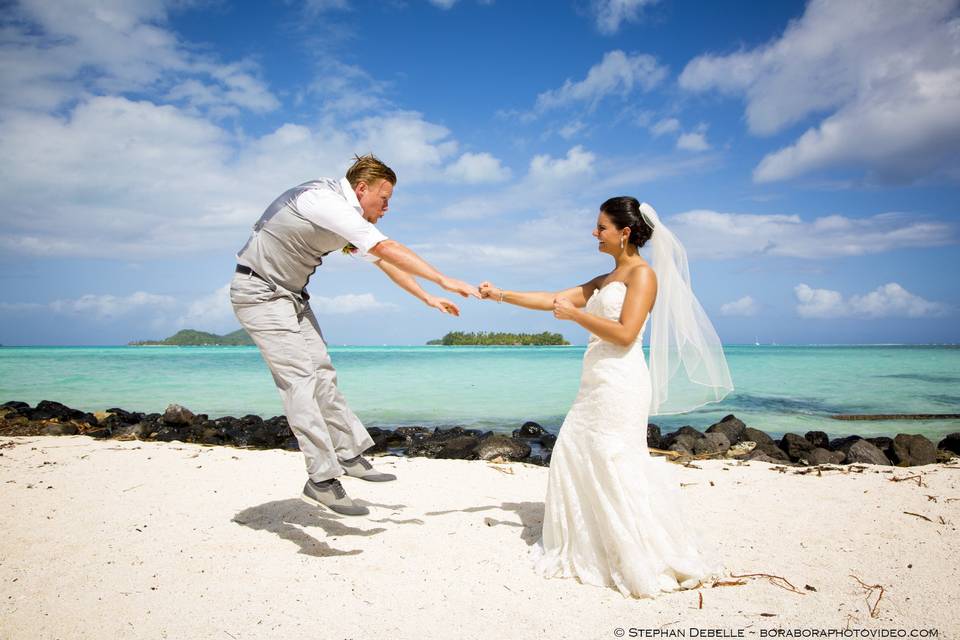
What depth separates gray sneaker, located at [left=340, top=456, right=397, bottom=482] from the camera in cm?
548

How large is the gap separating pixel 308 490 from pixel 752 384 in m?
23.6

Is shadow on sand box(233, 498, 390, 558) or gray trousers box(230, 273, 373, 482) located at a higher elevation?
gray trousers box(230, 273, 373, 482)

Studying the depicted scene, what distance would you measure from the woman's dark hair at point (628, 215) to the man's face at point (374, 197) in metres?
1.90

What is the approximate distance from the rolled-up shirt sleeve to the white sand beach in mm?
2420

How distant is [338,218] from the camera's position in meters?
4.29

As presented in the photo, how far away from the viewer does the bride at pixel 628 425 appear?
3.73 m

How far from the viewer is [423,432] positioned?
Result: 11.6 m

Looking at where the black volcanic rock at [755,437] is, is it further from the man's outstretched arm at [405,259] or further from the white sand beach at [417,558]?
the man's outstretched arm at [405,259]

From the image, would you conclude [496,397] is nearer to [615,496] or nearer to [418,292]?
[418,292]

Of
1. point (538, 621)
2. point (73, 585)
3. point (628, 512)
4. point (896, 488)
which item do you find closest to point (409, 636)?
point (538, 621)

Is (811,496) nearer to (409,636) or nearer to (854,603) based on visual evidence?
(854,603)

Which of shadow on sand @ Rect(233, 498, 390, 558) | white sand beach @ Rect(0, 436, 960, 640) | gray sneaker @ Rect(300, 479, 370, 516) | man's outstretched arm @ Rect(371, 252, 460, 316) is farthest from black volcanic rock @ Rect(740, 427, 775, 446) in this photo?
gray sneaker @ Rect(300, 479, 370, 516)

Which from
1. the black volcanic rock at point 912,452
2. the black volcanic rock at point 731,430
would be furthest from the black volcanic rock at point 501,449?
the black volcanic rock at point 912,452

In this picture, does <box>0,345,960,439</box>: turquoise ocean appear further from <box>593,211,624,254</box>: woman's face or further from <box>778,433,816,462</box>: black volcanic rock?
<box>593,211,624,254</box>: woman's face
